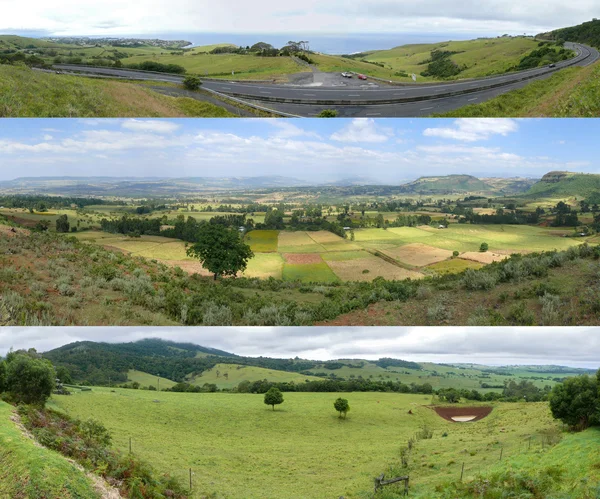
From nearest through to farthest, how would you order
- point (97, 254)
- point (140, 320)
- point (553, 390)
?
point (140, 320), point (97, 254), point (553, 390)

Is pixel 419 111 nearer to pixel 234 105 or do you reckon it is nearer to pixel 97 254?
pixel 234 105

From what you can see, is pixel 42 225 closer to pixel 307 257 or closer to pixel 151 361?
pixel 151 361

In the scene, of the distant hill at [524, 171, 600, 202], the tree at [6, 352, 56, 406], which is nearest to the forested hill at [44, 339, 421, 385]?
the tree at [6, 352, 56, 406]

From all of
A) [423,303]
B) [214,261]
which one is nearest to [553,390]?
[423,303]

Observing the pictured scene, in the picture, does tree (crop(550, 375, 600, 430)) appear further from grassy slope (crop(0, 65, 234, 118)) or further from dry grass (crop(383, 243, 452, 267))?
grassy slope (crop(0, 65, 234, 118))

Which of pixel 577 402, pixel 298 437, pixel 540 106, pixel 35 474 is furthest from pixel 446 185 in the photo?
pixel 35 474

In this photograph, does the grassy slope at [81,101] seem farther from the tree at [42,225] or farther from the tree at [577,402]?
the tree at [577,402]

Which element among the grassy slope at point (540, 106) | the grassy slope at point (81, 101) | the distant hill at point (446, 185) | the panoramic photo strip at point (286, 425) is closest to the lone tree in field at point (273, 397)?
the panoramic photo strip at point (286, 425)
